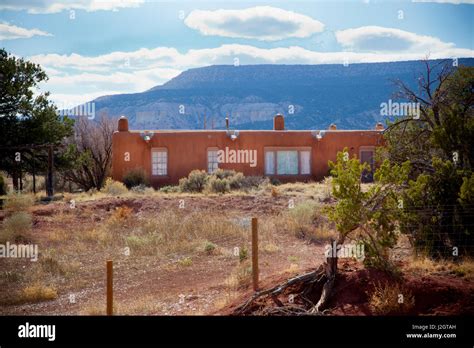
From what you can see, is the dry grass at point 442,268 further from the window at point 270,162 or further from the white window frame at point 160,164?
the white window frame at point 160,164

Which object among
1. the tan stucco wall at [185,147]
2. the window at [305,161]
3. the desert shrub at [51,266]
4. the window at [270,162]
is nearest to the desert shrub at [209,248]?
the desert shrub at [51,266]

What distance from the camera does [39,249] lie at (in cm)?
1374

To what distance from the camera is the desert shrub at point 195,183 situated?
2450 cm

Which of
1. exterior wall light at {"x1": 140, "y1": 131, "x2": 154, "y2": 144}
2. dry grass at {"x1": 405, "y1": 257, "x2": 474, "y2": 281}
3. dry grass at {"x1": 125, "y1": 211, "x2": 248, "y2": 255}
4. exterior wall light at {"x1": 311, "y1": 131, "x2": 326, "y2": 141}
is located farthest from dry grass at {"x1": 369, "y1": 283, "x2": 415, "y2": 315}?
exterior wall light at {"x1": 140, "y1": 131, "x2": 154, "y2": 144}

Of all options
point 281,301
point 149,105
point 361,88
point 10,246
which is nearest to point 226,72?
point 149,105

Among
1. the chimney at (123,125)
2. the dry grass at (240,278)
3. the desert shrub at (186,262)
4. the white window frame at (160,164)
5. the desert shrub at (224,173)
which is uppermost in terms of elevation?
the chimney at (123,125)

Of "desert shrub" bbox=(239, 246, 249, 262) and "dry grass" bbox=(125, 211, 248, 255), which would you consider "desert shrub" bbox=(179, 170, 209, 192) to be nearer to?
"dry grass" bbox=(125, 211, 248, 255)

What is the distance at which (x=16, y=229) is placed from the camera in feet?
49.0

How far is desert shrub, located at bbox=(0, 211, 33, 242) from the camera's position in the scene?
48.0ft

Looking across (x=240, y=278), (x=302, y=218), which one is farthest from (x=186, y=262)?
(x=302, y=218)

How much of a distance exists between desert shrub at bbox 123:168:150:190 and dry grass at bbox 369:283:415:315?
19734mm

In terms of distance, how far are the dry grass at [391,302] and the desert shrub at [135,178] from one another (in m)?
19.7

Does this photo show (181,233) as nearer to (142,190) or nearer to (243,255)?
(243,255)
